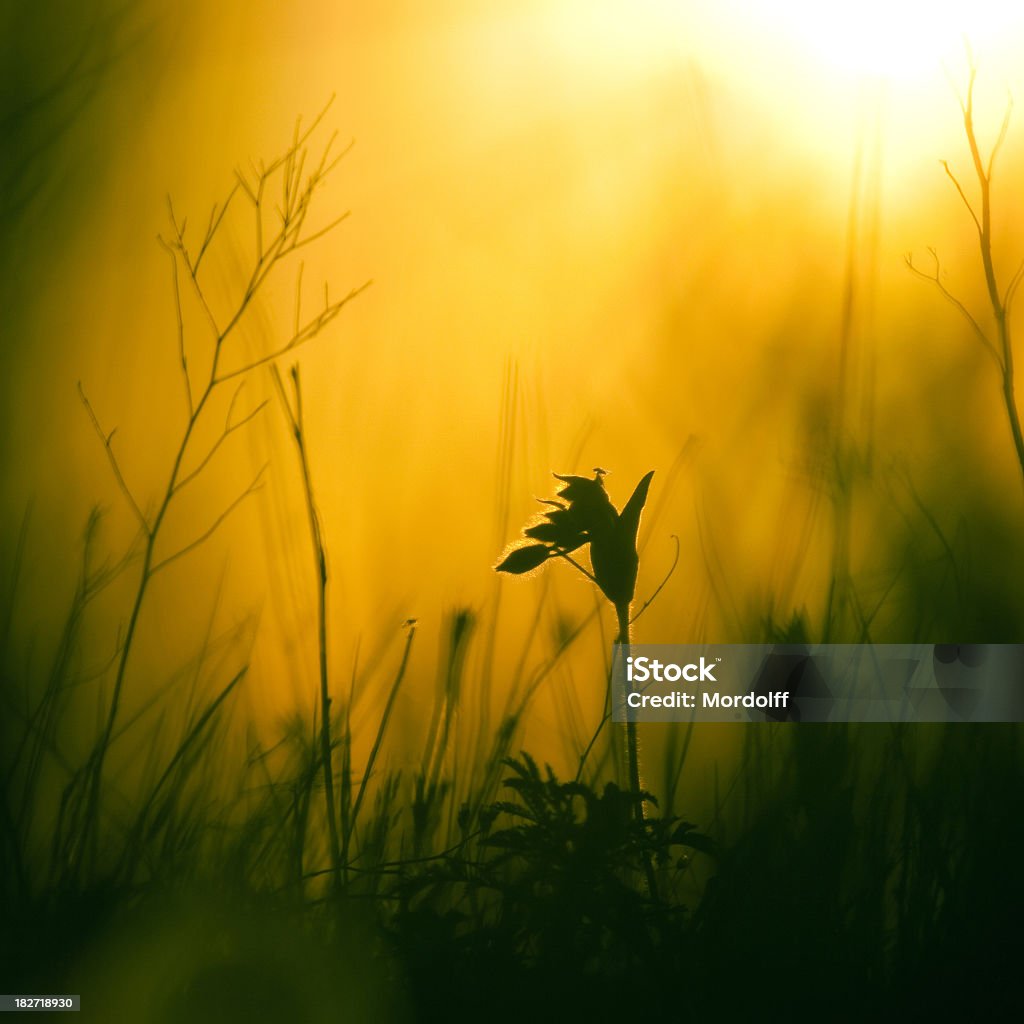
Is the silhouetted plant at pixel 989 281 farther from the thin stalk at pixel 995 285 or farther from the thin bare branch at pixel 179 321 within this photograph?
the thin bare branch at pixel 179 321

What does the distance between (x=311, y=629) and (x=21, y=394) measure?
45 centimetres

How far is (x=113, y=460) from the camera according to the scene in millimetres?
1137

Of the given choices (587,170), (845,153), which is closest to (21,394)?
(587,170)

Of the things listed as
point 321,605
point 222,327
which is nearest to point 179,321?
point 222,327

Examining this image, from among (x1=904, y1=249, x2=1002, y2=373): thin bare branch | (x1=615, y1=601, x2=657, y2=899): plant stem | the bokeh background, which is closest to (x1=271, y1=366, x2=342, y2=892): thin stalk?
the bokeh background

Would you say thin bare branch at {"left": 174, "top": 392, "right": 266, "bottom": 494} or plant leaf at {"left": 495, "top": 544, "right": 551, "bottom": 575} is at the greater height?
thin bare branch at {"left": 174, "top": 392, "right": 266, "bottom": 494}

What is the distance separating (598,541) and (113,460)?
583mm

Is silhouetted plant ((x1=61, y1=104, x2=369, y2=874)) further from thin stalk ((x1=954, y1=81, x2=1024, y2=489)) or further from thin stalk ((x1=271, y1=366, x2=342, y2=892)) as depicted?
thin stalk ((x1=954, y1=81, x2=1024, y2=489))

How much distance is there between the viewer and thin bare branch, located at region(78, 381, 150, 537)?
1.13m

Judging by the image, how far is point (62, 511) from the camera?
3.73 ft

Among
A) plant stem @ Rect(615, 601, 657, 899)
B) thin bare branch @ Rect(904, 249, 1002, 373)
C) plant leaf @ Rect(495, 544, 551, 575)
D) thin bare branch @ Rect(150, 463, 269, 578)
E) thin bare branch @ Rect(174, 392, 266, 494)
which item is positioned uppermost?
thin bare branch @ Rect(904, 249, 1002, 373)

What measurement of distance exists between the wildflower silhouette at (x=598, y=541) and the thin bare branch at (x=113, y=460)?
0.43 metres

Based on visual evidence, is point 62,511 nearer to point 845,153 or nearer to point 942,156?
point 845,153

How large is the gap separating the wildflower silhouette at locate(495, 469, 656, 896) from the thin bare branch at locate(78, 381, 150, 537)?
1.40 ft
